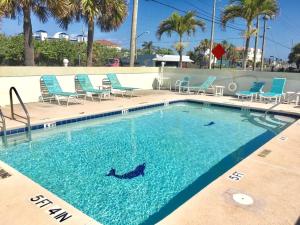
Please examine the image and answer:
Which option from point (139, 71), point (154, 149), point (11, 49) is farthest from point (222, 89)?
point (11, 49)

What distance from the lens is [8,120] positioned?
7.02 metres

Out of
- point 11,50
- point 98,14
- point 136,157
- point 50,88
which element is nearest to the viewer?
point 136,157

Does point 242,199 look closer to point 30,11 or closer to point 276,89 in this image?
point 276,89

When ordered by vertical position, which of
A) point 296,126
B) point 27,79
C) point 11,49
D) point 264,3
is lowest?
point 296,126

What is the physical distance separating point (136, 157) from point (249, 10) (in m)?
11.2

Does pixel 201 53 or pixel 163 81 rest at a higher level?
pixel 201 53

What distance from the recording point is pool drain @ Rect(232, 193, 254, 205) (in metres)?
3.34

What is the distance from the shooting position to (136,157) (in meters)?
5.75

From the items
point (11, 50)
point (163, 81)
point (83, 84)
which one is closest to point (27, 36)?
point (83, 84)

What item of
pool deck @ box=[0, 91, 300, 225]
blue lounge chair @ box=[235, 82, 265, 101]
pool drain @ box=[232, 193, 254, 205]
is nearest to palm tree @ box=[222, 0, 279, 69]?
blue lounge chair @ box=[235, 82, 265, 101]

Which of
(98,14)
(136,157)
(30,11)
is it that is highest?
(98,14)

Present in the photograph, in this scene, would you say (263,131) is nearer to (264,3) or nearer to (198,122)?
(198,122)

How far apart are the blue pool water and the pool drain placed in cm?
86

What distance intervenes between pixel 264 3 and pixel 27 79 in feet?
37.3
